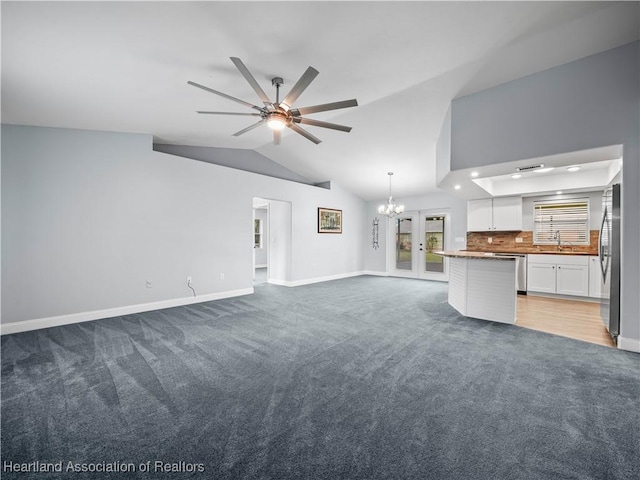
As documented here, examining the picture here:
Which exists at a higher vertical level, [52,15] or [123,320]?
[52,15]

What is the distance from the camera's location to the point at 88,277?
414cm

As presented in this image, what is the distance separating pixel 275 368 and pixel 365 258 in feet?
24.0

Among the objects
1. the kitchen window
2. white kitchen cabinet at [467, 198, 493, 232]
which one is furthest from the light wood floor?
white kitchen cabinet at [467, 198, 493, 232]

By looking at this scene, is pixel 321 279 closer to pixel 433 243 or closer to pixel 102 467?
A: pixel 433 243

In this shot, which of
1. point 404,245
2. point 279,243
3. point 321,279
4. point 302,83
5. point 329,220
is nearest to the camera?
point 302,83

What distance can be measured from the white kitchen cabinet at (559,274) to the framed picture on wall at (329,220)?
470 centimetres

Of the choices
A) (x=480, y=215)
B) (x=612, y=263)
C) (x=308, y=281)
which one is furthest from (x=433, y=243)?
(x=612, y=263)

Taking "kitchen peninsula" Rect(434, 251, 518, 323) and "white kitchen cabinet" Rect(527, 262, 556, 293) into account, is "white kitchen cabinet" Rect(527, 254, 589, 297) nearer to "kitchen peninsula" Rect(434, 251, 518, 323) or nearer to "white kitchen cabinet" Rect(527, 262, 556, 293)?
"white kitchen cabinet" Rect(527, 262, 556, 293)

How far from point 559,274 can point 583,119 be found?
11.4 ft

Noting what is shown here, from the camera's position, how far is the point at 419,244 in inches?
340

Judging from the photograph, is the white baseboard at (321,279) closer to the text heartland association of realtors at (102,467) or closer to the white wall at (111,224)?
the white wall at (111,224)

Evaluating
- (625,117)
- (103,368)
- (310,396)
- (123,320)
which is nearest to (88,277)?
(123,320)

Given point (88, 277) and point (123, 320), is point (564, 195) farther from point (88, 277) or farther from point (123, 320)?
point (88, 277)

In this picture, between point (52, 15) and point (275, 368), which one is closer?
point (52, 15)
